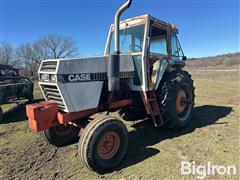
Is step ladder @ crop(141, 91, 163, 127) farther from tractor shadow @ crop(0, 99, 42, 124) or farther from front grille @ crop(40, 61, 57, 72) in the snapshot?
tractor shadow @ crop(0, 99, 42, 124)

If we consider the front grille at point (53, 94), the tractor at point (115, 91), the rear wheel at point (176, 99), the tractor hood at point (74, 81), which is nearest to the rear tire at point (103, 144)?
the tractor at point (115, 91)

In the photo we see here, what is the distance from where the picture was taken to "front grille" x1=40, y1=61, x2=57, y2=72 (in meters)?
4.05

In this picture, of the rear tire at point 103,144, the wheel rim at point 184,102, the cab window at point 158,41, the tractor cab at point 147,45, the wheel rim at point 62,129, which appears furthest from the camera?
the wheel rim at point 184,102

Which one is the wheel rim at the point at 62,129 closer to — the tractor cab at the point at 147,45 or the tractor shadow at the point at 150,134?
the tractor shadow at the point at 150,134

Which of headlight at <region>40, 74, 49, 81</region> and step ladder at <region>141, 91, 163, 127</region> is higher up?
headlight at <region>40, 74, 49, 81</region>

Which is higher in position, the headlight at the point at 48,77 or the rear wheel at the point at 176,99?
the headlight at the point at 48,77

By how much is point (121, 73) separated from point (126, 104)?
755 millimetres

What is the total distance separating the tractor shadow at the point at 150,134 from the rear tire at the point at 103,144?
27cm

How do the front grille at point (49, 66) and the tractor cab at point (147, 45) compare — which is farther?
the tractor cab at point (147, 45)

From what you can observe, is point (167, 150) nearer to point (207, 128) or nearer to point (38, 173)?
point (207, 128)

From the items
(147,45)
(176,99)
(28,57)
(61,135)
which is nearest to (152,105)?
(176,99)

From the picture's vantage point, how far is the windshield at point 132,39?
17.4 ft

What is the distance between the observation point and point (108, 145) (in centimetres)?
418

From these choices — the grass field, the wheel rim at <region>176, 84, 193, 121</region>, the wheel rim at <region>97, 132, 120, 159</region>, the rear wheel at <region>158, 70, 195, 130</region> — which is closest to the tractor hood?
the wheel rim at <region>97, 132, 120, 159</region>
